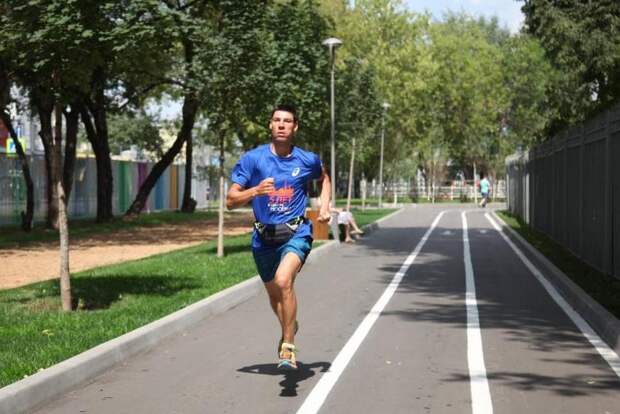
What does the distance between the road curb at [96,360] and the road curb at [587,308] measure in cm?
421

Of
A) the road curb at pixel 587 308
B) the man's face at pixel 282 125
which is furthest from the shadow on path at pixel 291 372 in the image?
the road curb at pixel 587 308

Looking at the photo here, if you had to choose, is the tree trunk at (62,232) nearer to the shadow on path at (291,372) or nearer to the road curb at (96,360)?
the road curb at (96,360)

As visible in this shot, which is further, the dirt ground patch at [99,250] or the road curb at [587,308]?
the dirt ground patch at [99,250]

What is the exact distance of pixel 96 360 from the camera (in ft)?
25.3

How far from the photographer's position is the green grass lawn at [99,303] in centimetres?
818

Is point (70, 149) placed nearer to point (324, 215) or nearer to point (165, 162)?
point (165, 162)

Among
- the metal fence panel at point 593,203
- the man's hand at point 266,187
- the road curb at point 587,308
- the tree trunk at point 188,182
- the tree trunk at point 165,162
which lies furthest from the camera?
the tree trunk at point 188,182

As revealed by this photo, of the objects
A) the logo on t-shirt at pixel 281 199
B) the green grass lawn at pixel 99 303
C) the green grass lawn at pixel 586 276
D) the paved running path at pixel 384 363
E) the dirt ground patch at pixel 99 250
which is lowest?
the dirt ground patch at pixel 99 250

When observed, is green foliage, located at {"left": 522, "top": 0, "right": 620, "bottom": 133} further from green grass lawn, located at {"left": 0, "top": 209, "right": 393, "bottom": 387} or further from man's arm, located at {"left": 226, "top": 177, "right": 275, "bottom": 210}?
man's arm, located at {"left": 226, "top": 177, "right": 275, "bottom": 210}

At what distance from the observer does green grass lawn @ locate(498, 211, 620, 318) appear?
451 inches

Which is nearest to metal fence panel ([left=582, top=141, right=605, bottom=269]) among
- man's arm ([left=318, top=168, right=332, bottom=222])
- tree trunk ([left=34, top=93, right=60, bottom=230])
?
man's arm ([left=318, top=168, right=332, bottom=222])

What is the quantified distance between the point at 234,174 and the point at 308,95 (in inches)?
945

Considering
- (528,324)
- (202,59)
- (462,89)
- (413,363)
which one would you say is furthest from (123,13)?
(462,89)

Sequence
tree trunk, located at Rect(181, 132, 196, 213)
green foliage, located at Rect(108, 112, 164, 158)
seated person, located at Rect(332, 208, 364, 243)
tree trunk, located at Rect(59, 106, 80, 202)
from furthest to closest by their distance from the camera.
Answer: green foliage, located at Rect(108, 112, 164, 158) < tree trunk, located at Rect(181, 132, 196, 213) < tree trunk, located at Rect(59, 106, 80, 202) < seated person, located at Rect(332, 208, 364, 243)
